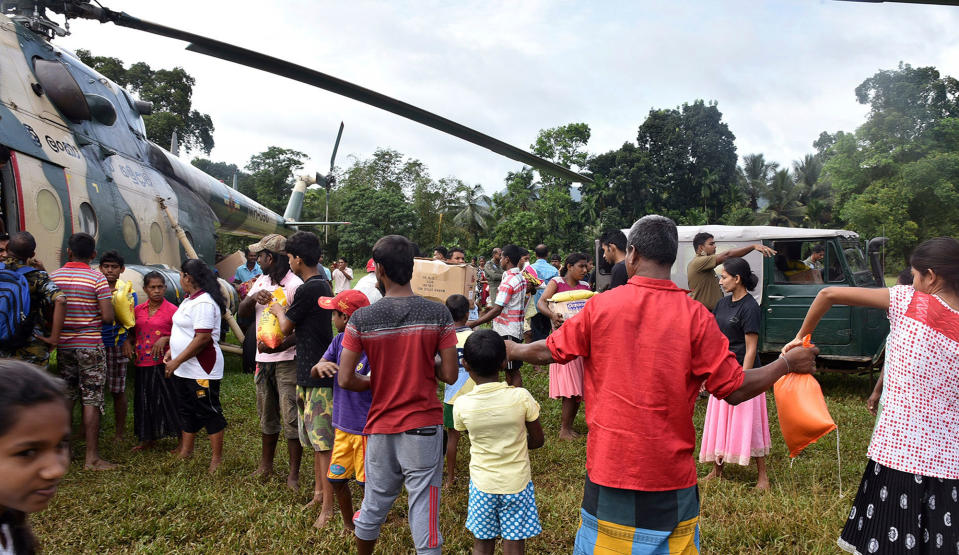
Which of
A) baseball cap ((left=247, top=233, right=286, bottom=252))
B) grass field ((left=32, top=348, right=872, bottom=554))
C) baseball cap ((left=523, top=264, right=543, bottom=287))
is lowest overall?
grass field ((left=32, top=348, right=872, bottom=554))

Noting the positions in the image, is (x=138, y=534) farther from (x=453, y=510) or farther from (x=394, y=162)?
(x=394, y=162)

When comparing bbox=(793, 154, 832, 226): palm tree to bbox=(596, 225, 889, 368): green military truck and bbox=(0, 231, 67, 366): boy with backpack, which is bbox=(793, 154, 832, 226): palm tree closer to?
bbox=(596, 225, 889, 368): green military truck

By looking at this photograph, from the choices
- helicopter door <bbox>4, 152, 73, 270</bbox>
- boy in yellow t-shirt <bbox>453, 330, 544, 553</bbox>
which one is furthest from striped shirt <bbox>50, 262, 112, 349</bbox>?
boy in yellow t-shirt <bbox>453, 330, 544, 553</bbox>

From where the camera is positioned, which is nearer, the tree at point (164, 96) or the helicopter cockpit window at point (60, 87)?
the helicopter cockpit window at point (60, 87)

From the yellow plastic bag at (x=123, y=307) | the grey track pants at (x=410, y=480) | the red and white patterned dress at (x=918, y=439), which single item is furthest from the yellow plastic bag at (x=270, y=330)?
the red and white patterned dress at (x=918, y=439)

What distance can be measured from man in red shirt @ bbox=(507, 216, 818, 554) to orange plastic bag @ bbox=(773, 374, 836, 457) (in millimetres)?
917

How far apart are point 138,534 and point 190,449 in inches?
50.6

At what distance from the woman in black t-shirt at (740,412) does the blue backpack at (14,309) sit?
5.04m

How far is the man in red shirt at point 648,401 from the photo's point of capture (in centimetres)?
194

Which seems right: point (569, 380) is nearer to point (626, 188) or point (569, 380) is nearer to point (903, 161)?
point (626, 188)

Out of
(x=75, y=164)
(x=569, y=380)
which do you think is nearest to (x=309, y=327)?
(x=569, y=380)

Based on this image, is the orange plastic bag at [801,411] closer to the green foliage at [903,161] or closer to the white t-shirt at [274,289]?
the white t-shirt at [274,289]

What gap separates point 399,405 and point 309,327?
129 cm

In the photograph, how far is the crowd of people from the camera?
1.95m
